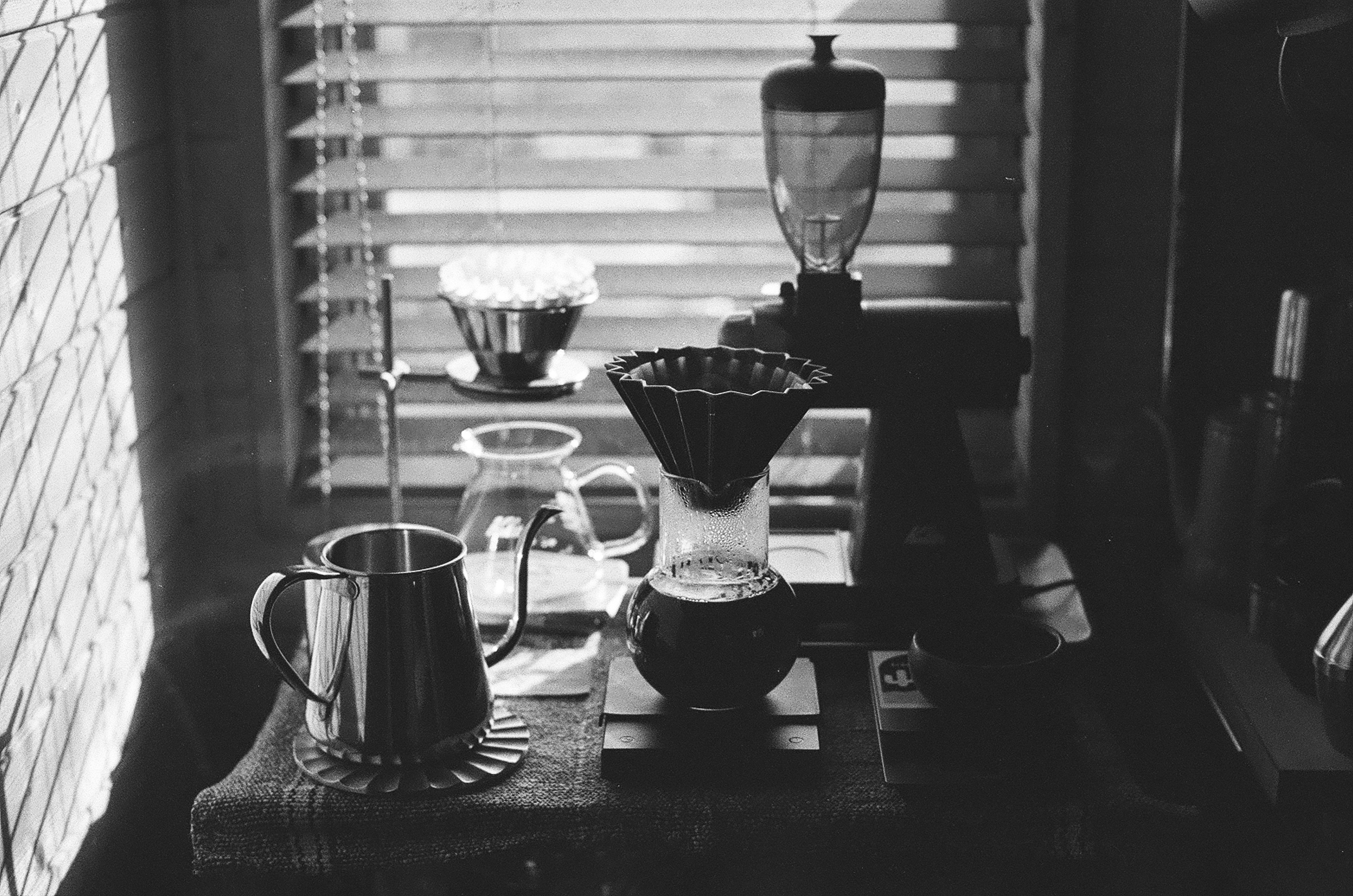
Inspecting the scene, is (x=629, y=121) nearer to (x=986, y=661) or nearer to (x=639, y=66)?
(x=639, y=66)

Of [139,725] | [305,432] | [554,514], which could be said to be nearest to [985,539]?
[554,514]

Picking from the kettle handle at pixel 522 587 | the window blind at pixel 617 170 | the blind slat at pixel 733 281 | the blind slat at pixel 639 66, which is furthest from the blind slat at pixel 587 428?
the kettle handle at pixel 522 587

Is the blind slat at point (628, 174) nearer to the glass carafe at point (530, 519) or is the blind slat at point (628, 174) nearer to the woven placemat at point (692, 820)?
the glass carafe at point (530, 519)

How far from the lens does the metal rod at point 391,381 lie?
56.4 inches

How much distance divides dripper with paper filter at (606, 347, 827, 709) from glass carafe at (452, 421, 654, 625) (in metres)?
0.20

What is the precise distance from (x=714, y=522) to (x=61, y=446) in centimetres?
60

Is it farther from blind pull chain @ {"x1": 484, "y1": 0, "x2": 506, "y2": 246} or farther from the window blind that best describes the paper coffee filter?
blind pull chain @ {"x1": 484, "y1": 0, "x2": 506, "y2": 246}

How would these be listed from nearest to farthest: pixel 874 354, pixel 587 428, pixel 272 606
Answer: pixel 272 606
pixel 874 354
pixel 587 428

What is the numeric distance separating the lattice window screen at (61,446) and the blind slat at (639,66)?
31 centimetres

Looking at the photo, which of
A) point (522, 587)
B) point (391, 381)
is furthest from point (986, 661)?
point (391, 381)

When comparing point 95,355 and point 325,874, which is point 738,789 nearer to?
point 325,874

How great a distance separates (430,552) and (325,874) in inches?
10.9

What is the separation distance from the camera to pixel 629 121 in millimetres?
1663

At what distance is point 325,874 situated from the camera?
46.7 inches
